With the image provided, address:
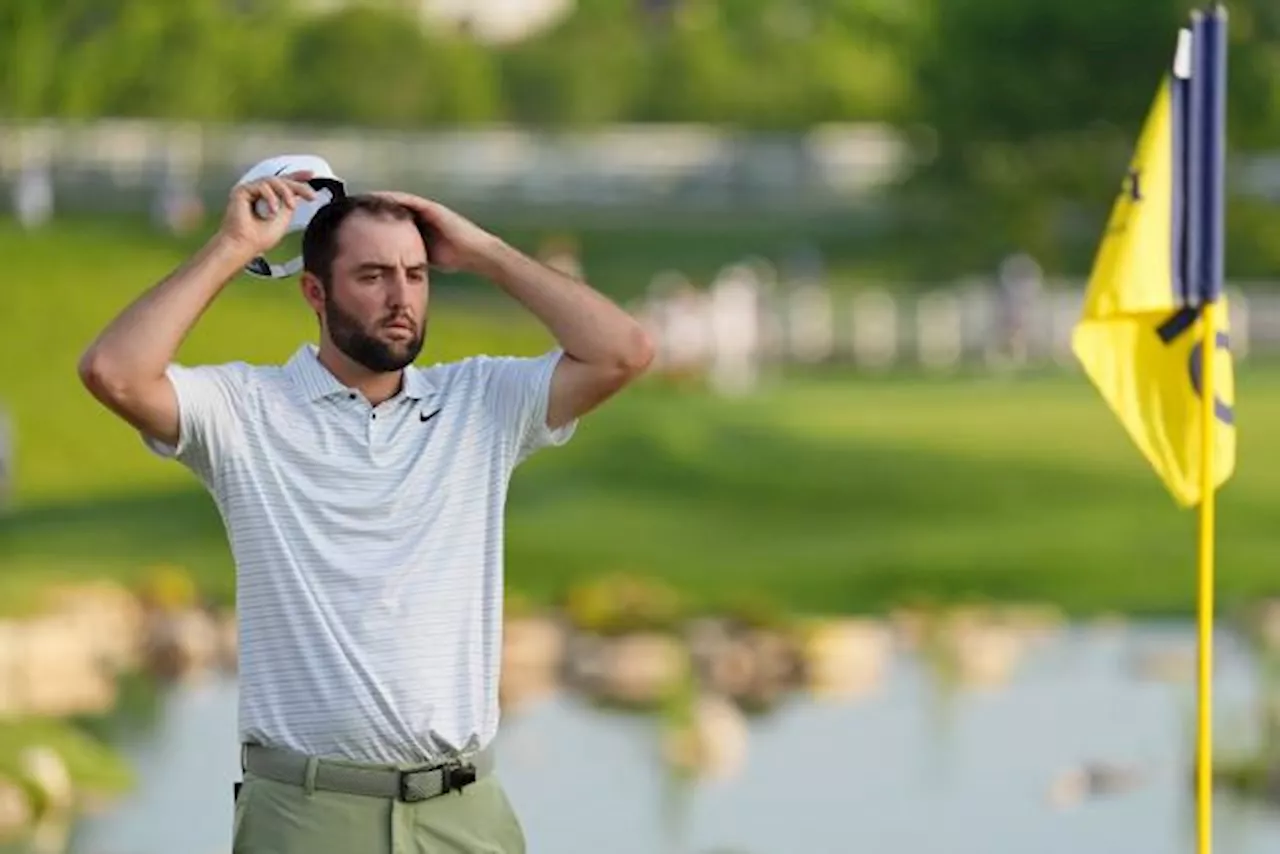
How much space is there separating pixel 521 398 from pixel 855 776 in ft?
30.3

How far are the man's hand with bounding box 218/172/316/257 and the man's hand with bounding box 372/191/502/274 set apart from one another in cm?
12

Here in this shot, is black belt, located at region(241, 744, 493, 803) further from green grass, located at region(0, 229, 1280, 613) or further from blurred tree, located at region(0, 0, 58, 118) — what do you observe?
blurred tree, located at region(0, 0, 58, 118)

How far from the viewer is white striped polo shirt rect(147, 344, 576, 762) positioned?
4574 mm

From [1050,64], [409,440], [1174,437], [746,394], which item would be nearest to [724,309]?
[746,394]

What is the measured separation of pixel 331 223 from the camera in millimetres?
4711

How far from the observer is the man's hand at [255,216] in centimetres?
464

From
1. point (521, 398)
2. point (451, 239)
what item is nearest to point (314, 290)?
point (451, 239)

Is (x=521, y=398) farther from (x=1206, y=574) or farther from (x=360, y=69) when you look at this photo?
(x=360, y=69)

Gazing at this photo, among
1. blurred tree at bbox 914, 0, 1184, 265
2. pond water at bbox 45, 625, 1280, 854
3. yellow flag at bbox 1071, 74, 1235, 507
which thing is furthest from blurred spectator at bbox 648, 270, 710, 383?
yellow flag at bbox 1071, 74, 1235, 507

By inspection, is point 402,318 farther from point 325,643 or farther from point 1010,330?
point 1010,330

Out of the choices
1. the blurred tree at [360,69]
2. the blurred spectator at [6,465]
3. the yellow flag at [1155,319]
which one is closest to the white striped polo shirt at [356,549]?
the yellow flag at [1155,319]

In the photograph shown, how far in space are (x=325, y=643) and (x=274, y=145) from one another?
2531 cm

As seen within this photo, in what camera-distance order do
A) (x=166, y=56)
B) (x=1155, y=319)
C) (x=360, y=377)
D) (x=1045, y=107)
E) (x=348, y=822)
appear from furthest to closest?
(x=166, y=56)
(x=1045, y=107)
(x=1155, y=319)
(x=360, y=377)
(x=348, y=822)

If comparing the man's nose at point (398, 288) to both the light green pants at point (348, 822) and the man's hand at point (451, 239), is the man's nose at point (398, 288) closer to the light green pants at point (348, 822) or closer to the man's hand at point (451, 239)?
the man's hand at point (451, 239)
